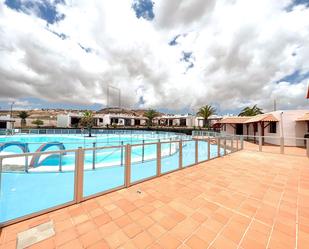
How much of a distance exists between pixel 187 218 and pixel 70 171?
339cm

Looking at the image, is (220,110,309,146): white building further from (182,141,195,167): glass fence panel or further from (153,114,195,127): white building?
(153,114,195,127): white building

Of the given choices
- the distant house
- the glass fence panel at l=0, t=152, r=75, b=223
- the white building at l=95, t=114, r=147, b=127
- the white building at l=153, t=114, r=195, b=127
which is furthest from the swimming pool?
the white building at l=153, t=114, r=195, b=127

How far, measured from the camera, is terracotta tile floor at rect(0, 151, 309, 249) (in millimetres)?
2242

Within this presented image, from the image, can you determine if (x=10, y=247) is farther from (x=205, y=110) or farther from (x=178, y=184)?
(x=205, y=110)

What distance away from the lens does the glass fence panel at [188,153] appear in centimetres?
624

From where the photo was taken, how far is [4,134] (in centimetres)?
1994

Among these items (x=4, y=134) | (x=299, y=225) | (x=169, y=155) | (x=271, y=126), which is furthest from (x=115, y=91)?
(x=299, y=225)

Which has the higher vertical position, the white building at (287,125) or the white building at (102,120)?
the white building at (102,120)

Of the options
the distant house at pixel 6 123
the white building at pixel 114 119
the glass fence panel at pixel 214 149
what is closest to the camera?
the glass fence panel at pixel 214 149

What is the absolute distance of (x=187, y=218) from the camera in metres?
2.81

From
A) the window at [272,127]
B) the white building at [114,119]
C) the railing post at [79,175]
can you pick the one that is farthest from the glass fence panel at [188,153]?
the white building at [114,119]

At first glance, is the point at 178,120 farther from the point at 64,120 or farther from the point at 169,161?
the point at 169,161

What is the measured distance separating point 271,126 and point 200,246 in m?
18.0

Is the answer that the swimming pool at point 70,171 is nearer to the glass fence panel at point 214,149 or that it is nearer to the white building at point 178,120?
the glass fence panel at point 214,149
